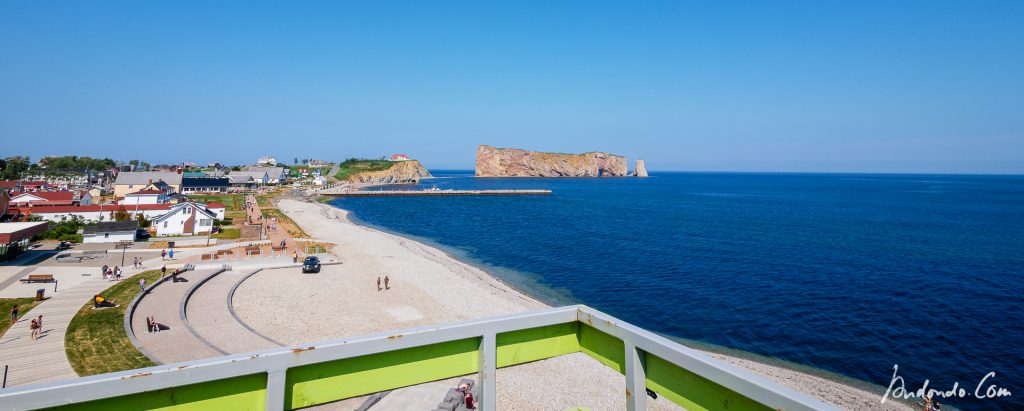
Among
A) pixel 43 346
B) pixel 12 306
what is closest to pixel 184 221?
pixel 12 306

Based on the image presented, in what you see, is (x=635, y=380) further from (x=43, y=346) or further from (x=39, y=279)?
(x=39, y=279)

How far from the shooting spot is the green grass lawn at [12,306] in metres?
22.0

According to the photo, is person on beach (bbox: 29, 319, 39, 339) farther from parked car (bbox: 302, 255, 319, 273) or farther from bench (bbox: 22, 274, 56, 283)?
parked car (bbox: 302, 255, 319, 273)

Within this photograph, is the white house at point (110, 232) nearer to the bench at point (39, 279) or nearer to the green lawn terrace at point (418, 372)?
the bench at point (39, 279)

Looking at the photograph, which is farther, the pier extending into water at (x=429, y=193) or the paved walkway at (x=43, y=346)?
the pier extending into water at (x=429, y=193)

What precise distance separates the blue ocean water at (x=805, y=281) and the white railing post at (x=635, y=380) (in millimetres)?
22748

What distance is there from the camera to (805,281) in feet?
123

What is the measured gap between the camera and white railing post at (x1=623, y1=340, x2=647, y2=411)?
4020 mm

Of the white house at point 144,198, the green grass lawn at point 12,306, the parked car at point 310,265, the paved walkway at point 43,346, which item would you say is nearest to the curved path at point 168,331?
the paved walkway at point 43,346

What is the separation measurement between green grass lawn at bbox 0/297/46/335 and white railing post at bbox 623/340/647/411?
95.8ft

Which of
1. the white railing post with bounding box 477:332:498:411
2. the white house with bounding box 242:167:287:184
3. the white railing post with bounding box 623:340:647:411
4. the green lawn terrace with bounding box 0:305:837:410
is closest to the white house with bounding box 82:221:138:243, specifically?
the green lawn terrace with bounding box 0:305:837:410

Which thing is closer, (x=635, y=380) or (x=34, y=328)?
(x=635, y=380)

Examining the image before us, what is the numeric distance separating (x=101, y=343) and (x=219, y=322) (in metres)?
4.63

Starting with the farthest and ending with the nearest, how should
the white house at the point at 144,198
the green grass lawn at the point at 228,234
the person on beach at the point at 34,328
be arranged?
the white house at the point at 144,198, the green grass lawn at the point at 228,234, the person on beach at the point at 34,328
